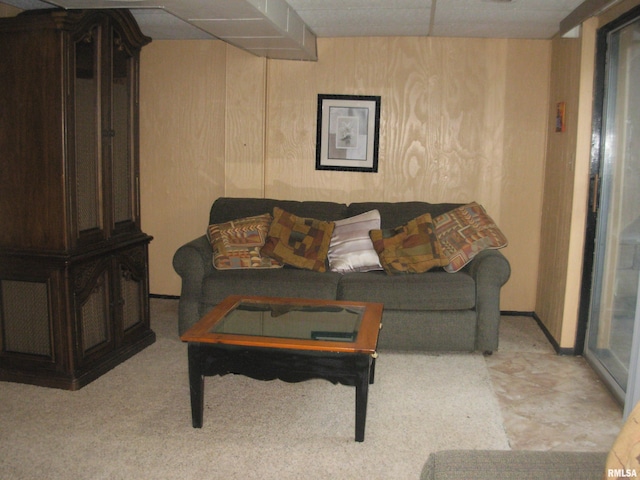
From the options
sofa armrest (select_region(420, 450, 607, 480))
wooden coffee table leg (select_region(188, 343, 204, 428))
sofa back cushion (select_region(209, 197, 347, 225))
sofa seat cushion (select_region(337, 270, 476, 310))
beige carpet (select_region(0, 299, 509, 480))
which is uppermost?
sofa back cushion (select_region(209, 197, 347, 225))

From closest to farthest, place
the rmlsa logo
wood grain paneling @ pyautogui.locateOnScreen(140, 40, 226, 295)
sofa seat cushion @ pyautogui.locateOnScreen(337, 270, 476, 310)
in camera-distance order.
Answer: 1. the rmlsa logo
2. sofa seat cushion @ pyautogui.locateOnScreen(337, 270, 476, 310)
3. wood grain paneling @ pyautogui.locateOnScreen(140, 40, 226, 295)

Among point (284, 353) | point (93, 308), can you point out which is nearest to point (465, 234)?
point (284, 353)

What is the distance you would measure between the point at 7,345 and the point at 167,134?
7.69ft

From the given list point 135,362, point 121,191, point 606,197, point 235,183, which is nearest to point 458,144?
point 606,197

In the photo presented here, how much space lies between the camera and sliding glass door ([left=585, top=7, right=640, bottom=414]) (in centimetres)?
335

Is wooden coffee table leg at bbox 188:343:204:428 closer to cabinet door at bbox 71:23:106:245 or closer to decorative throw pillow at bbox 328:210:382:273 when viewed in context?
cabinet door at bbox 71:23:106:245

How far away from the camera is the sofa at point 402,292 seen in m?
3.94

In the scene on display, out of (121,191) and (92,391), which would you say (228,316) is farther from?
(121,191)

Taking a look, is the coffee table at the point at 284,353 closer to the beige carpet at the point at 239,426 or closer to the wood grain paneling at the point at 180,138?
the beige carpet at the point at 239,426

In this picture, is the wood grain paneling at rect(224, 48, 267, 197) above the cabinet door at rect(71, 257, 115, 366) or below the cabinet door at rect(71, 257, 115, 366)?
above

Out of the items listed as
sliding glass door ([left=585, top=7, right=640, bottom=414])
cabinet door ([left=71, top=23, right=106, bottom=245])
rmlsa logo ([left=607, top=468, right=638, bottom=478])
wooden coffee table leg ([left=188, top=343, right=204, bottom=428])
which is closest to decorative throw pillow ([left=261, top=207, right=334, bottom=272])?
cabinet door ([left=71, top=23, right=106, bottom=245])

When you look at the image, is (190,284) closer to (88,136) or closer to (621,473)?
(88,136)

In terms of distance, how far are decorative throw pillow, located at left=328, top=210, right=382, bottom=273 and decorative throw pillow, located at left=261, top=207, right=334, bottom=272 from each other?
7cm

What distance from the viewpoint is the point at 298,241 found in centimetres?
437
